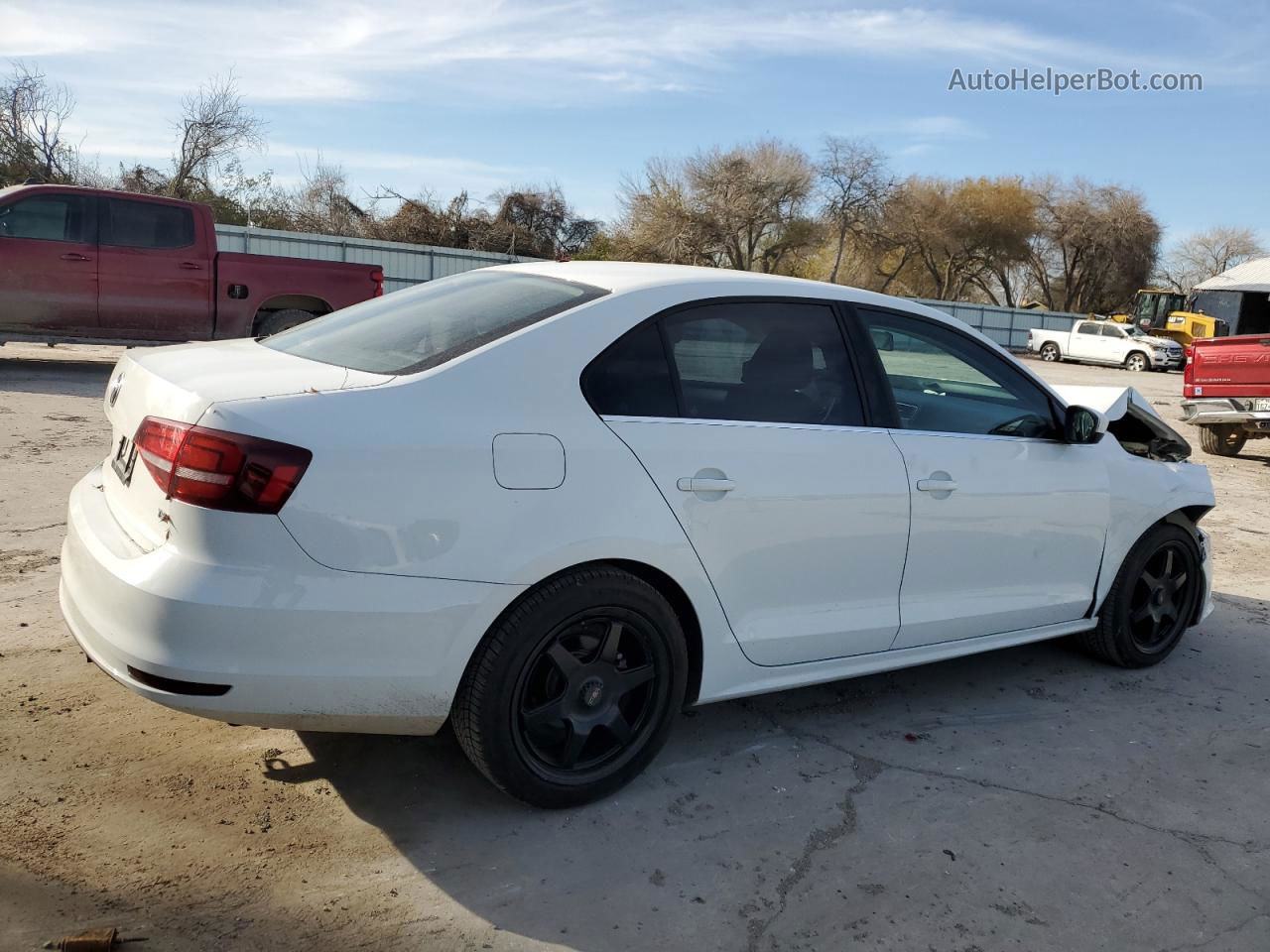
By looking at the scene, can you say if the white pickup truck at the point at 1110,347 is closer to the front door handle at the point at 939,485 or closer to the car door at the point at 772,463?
the front door handle at the point at 939,485

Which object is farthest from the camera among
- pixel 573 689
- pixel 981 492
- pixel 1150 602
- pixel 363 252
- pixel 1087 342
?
pixel 1087 342

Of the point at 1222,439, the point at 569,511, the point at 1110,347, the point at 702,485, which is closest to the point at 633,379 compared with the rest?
the point at 702,485

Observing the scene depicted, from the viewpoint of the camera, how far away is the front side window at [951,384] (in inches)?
151

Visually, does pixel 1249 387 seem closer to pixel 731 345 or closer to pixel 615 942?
pixel 731 345

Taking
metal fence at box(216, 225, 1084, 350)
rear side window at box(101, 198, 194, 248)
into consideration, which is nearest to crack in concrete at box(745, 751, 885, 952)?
rear side window at box(101, 198, 194, 248)

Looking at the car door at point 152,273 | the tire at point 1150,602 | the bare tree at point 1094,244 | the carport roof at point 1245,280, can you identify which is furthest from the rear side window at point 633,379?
the bare tree at point 1094,244

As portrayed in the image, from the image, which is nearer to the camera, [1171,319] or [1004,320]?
[1171,319]

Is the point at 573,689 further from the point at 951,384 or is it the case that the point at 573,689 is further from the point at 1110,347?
the point at 1110,347

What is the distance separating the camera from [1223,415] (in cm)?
1170

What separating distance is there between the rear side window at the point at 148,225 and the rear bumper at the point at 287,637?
10.2 m

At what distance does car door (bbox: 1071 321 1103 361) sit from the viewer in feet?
122

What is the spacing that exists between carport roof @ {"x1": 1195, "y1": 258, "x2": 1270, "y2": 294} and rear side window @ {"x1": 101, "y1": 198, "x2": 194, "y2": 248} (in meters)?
33.9

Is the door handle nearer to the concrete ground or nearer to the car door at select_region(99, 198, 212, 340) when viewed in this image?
the concrete ground

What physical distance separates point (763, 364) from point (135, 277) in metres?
10.4
